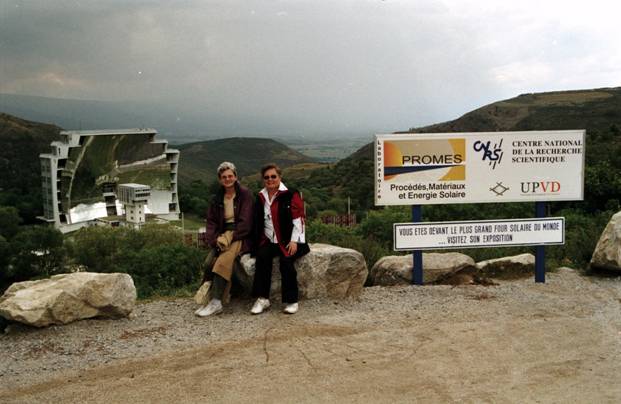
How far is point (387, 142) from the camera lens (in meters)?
8.40

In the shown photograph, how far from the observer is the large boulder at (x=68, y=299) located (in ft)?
21.1

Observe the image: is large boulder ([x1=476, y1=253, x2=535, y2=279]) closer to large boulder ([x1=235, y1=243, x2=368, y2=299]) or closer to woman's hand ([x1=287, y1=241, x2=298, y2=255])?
large boulder ([x1=235, y1=243, x2=368, y2=299])

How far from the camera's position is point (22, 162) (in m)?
123

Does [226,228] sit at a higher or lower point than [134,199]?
higher

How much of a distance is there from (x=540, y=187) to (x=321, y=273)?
371cm

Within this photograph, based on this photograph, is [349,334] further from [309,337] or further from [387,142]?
[387,142]

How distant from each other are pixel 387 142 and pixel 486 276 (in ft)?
9.54

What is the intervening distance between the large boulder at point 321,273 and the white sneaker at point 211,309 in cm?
50

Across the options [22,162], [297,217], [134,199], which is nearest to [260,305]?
[297,217]

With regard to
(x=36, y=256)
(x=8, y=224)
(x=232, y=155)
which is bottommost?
(x=36, y=256)

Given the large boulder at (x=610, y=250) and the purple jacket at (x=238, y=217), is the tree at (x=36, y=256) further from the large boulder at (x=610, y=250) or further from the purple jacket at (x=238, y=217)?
the large boulder at (x=610, y=250)

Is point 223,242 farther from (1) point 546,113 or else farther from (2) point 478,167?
(1) point 546,113

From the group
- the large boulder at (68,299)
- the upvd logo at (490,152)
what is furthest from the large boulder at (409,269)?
the large boulder at (68,299)

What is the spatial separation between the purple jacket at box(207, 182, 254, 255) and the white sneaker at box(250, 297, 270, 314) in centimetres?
67
